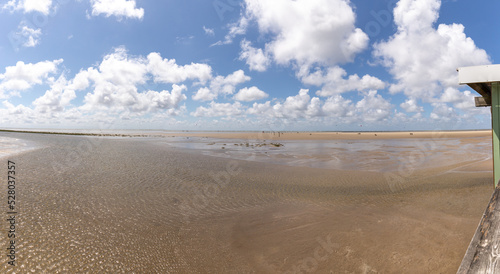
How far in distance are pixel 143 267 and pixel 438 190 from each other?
12533mm

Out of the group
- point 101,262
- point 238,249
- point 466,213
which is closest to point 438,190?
point 466,213

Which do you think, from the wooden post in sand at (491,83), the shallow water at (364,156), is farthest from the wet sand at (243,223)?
the shallow water at (364,156)

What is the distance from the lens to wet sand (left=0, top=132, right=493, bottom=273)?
503cm

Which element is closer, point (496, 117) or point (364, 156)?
point (496, 117)

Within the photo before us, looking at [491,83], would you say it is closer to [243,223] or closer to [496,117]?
[496,117]

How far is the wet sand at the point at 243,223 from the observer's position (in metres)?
5.03

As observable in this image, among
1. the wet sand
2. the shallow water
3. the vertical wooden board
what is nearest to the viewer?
the vertical wooden board

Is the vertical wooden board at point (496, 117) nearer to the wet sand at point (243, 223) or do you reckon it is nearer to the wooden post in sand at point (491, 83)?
the wooden post in sand at point (491, 83)

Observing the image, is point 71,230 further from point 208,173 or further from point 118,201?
point 208,173

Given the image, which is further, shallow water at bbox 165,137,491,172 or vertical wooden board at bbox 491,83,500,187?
shallow water at bbox 165,137,491,172

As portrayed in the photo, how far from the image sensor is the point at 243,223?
283 inches

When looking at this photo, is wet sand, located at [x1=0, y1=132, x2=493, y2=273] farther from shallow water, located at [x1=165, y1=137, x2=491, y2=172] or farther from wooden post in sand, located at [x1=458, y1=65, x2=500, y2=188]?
shallow water, located at [x1=165, y1=137, x2=491, y2=172]

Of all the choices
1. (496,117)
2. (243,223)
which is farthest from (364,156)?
(496,117)

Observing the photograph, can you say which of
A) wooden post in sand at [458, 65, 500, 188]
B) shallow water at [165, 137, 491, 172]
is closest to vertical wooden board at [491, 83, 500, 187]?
wooden post in sand at [458, 65, 500, 188]
